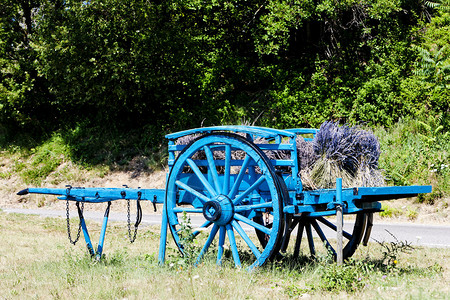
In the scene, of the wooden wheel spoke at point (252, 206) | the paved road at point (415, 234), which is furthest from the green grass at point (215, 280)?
the paved road at point (415, 234)

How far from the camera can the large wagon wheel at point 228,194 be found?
5359mm

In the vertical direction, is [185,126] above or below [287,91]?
below

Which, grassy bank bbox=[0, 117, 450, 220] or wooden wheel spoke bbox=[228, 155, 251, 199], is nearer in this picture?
wooden wheel spoke bbox=[228, 155, 251, 199]

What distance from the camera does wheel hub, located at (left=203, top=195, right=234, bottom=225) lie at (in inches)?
220

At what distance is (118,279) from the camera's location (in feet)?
17.8

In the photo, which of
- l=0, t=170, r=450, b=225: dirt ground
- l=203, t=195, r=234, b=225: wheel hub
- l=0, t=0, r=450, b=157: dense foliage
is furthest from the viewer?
l=0, t=170, r=450, b=225: dirt ground

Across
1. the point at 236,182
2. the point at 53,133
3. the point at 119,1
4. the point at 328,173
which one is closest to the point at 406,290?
the point at 328,173

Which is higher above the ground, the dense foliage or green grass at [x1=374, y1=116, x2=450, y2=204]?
the dense foliage

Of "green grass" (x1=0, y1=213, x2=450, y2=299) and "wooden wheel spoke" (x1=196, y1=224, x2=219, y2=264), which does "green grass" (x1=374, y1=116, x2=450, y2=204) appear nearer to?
"green grass" (x1=0, y1=213, x2=450, y2=299)

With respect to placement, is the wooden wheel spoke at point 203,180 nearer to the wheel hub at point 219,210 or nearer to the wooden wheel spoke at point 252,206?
the wheel hub at point 219,210

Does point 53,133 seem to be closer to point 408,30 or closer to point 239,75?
point 239,75

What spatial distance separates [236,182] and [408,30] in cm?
1455

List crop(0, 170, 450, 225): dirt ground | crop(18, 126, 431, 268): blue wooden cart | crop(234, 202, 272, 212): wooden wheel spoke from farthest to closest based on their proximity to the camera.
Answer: crop(0, 170, 450, 225): dirt ground, crop(234, 202, 272, 212): wooden wheel spoke, crop(18, 126, 431, 268): blue wooden cart

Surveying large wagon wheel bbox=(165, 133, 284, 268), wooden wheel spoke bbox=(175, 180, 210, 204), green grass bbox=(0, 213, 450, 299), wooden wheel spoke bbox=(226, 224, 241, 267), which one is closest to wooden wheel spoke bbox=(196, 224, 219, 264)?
large wagon wheel bbox=(165, 133, 284, 268)
